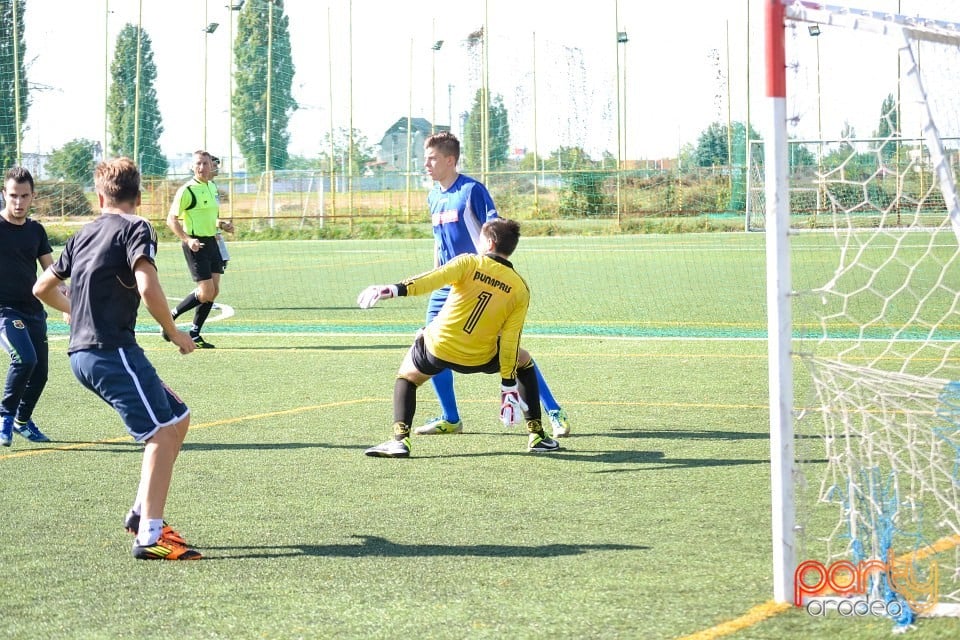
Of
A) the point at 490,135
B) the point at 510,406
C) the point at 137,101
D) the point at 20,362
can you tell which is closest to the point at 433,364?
the point at 510,406

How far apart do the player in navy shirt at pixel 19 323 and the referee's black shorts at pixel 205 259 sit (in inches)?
234

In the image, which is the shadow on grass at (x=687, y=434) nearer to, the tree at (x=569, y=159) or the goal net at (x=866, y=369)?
the goal net at (x=866, y=369)

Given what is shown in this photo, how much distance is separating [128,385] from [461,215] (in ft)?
10.6

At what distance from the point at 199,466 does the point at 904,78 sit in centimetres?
461

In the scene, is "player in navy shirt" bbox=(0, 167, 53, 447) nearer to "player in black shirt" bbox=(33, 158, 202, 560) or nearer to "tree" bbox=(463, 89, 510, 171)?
"player in black shirt" bbox=(33, 158, 202, 560)

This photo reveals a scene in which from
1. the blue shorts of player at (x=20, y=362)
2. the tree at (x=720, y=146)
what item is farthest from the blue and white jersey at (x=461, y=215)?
the tree at (x=720, y=146)

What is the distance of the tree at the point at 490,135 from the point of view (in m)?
51.2

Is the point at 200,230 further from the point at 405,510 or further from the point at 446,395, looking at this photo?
the point at 405,510

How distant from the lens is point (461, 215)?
8.22 m

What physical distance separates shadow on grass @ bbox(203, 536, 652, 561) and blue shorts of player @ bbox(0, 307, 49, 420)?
3.43 m

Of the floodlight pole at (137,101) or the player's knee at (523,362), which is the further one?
the floodlight pole at (137,101)

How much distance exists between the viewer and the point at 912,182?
17.5 ft

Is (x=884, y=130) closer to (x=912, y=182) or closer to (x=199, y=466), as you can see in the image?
(x=912, y=182)

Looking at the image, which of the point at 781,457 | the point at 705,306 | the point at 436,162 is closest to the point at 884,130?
the point at 781,457
